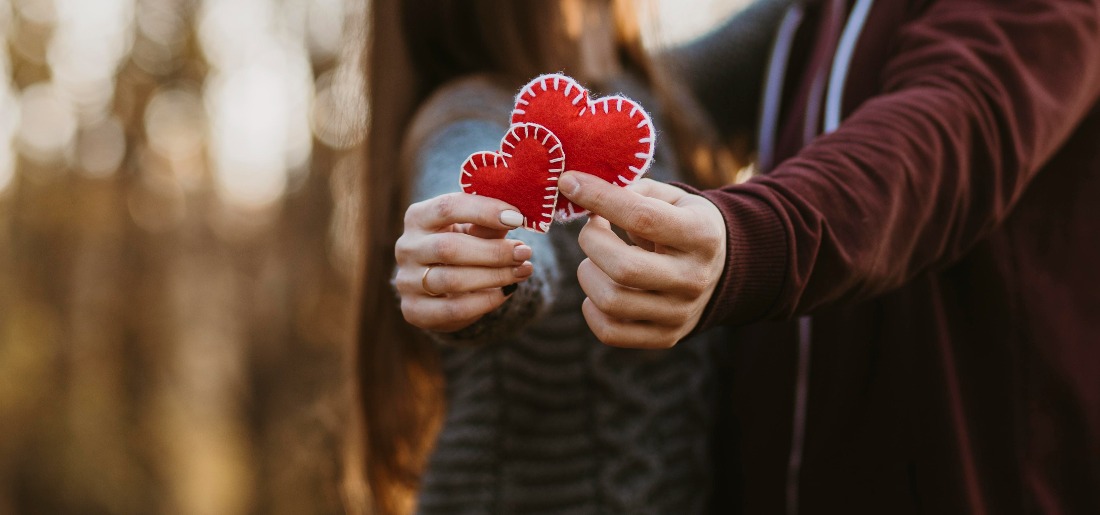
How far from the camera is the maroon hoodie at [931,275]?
0.62 meters

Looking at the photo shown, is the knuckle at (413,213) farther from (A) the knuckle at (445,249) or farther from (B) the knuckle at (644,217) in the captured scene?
(B) the knuckle at (644,217)

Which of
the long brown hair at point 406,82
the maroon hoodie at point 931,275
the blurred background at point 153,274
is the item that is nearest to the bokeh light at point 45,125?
the blurred background at point 153,274

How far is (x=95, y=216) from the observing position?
5086 mm

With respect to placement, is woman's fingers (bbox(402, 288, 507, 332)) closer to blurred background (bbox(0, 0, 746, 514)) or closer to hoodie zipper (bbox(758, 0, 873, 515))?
hoodie zipper (bbox(758, 0, 873, 515))

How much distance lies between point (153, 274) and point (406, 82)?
4.76 m

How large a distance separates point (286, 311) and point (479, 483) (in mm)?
4184

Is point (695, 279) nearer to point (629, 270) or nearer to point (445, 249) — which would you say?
point (629, 270)

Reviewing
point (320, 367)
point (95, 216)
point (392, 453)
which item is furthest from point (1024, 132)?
point (95, 216)

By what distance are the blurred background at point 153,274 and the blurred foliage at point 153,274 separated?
0.01 meters

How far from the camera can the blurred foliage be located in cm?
483

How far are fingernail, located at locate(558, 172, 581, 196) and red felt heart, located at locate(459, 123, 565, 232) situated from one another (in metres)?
0.02

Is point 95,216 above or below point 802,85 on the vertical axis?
below

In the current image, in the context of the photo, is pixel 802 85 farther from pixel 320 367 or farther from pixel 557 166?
pixel 320 367

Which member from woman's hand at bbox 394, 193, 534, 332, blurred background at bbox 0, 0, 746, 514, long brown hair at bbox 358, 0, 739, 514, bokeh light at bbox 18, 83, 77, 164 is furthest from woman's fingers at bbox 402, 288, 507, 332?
bokeh light at bbox 18, 83, 77, 164
